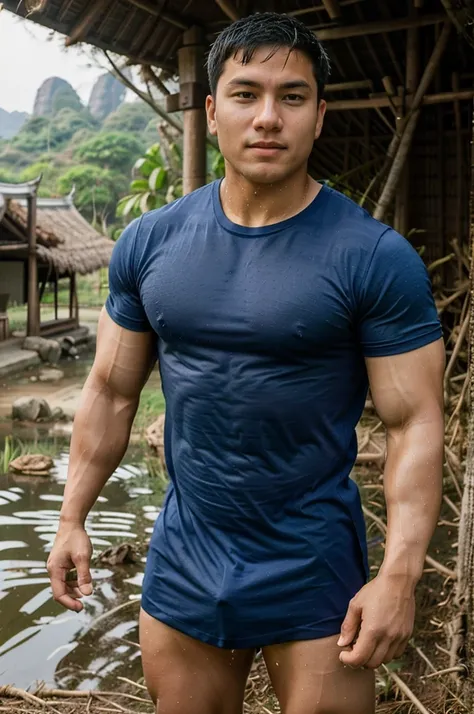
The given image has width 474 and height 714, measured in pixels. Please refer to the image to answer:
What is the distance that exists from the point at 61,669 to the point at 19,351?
31.9 feet

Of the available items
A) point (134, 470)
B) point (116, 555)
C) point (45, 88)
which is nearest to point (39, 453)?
point (134, 470)

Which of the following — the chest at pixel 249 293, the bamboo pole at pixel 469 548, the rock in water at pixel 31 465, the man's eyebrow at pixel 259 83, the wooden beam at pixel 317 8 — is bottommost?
the rock in water at pixel 31 465

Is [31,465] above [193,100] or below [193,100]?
below

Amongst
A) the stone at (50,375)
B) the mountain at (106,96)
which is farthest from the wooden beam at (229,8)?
the mountain at (106,96)

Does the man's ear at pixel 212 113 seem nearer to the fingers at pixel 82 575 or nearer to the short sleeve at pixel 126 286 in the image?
the short sleeve at pixel 126 286

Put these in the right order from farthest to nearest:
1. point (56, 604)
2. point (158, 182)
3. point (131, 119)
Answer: point (131, 119), point (158, 182), point (56, 604)

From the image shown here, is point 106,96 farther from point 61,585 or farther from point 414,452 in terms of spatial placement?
point 414,452

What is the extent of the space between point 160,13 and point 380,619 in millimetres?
4076

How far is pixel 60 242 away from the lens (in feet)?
50.3

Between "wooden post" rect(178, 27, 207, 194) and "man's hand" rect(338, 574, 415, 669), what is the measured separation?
13.0ft

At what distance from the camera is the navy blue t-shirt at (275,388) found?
1483 millimetres

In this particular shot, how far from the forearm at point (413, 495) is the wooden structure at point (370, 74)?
2.83m

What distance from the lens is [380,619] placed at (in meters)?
1.43

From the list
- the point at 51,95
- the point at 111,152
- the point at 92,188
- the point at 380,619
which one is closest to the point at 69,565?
the point at 380,619
